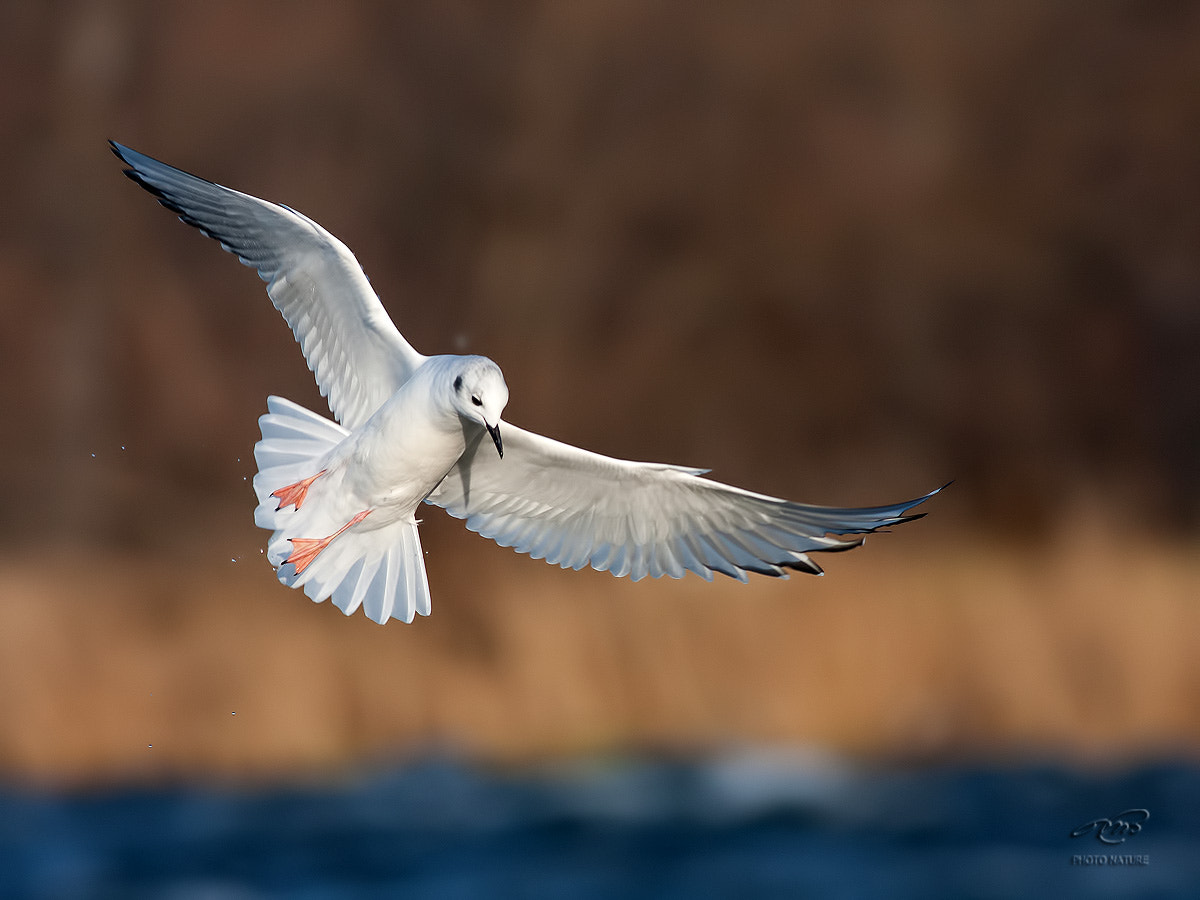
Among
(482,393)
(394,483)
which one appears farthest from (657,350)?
(482,393)

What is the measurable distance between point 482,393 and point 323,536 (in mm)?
663

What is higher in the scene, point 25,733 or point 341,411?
point 25,733

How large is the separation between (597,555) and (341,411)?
67cm

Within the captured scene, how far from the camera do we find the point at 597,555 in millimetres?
2898

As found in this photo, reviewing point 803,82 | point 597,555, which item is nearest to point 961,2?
point 803,82

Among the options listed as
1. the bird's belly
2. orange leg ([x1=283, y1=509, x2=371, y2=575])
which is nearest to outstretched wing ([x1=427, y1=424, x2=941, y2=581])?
the bird's belly

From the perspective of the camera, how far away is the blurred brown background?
19.0 ft

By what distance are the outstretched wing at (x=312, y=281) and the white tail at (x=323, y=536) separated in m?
0.11

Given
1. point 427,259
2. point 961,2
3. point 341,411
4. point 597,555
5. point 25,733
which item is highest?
point 961,2

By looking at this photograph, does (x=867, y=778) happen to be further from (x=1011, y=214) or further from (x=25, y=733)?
(x=25, y=733)

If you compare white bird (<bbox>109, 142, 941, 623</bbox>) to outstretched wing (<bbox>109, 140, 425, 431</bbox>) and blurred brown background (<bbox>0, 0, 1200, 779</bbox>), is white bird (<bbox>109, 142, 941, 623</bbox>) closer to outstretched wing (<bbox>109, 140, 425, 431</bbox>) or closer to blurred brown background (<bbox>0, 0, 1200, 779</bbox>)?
outstretched wing (<bbox>109, 140, 425, 431</bbox>)

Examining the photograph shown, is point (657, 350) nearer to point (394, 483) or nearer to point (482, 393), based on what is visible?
point (394, 483)

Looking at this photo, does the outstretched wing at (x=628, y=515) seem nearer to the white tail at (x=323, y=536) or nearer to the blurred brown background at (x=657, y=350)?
the white tail at (x=323, y=536)

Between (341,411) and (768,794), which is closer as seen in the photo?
(341,411)
